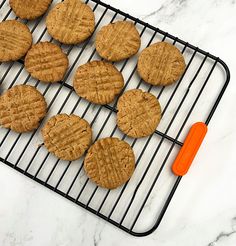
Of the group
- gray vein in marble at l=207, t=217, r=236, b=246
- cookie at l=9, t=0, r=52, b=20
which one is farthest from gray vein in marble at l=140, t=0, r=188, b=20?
gray vein in marble at l=207, t=217, r=236, b=246

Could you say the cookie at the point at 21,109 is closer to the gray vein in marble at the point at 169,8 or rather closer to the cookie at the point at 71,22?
the cookie at the point at 71,22

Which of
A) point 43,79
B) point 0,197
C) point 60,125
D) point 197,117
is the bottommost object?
point 0,197

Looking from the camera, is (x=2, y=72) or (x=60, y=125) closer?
(x=60, y=125)

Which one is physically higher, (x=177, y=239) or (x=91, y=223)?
(x=177, y=239)

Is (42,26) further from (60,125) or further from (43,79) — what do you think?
(60,125)

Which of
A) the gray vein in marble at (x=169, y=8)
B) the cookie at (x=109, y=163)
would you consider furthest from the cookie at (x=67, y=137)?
the gray vein in marble at (x=169, y=8)

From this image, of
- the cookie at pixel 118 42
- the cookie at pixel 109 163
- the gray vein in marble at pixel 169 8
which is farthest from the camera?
the gray vein in marble at pixel 169 8

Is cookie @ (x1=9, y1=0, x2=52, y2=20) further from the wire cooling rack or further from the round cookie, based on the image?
the round cookie

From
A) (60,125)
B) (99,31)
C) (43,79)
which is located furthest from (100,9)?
(60,125)
